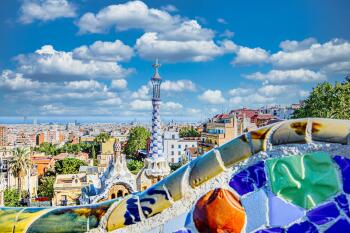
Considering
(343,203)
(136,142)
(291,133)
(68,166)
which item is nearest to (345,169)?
(343,203)

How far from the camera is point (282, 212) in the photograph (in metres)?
3.25

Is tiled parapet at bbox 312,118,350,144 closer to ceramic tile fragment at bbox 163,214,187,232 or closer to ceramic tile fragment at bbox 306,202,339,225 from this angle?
ceramic tile fragment at bbox 306,202,339,225

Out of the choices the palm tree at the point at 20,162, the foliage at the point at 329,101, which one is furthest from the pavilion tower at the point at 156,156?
the palm tree at the point at 20,162

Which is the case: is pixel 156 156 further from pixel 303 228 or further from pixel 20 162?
pixel 20 162

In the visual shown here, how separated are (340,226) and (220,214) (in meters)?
0.94

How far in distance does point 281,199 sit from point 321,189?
0.32m

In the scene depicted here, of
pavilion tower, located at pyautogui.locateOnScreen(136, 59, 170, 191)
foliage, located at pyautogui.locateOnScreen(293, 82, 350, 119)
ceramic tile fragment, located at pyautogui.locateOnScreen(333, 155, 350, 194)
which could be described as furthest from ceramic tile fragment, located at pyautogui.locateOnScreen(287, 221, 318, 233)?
foliage, located at pyautogui.locateOnScreen(293, 82, 350, 119)

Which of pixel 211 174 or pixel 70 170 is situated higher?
pixel 211 174

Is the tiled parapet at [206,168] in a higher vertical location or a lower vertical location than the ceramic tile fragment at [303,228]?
higher

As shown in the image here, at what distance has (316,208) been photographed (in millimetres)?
3193

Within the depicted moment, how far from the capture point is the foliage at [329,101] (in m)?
20.5

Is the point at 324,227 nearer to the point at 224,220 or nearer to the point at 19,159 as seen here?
the point at 224,220

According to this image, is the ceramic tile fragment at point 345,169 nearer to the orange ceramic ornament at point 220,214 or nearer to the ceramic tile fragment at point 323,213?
the ceramic tile fragment at point 323,213

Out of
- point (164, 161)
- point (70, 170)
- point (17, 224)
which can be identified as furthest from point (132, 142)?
point (17, 224)
